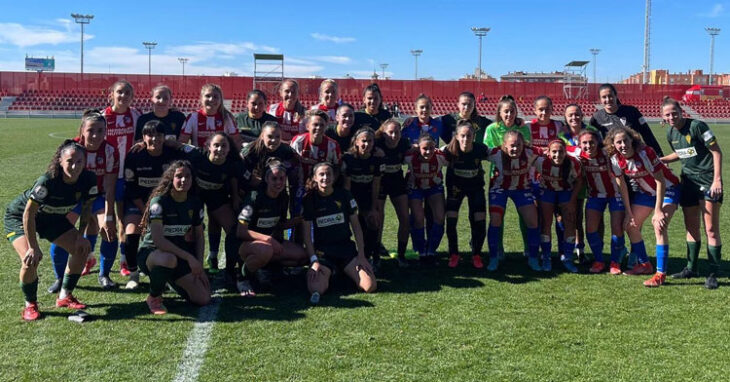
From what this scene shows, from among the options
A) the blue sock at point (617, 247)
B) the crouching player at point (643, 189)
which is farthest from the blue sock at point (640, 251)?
the blue sock at point (617, 247)

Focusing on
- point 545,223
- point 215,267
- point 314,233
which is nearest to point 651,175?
point 545,223

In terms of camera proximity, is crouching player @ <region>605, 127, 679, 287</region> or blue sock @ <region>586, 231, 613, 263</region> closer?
crouching player @ <region>605, 127, 679, 287</region>

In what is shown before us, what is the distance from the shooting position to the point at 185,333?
392cm

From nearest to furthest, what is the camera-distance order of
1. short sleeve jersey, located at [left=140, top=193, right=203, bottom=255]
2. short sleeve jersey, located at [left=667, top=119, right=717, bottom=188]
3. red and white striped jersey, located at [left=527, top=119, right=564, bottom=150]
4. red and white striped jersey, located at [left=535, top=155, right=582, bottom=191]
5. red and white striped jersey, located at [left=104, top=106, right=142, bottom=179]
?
1. short sleeve jersey, located at [left=140, top=193, right=203, bottom=255]
2. short sleeve jersey, located at [left=667, top=119, right=717, bottom=188]
3. red and white striped jersey, located at [left=104, top=106, right=142, bottom=179]
4. red and white striped jersey, located at [left=535, top=155, right=582, bottom=191]
5. red and white striped jersey, located at [left=527, top=119, right=564, bottom=150]

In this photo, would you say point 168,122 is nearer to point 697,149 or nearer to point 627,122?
point 627,122

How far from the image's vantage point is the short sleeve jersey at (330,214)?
17.0 ft

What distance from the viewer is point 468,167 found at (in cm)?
573

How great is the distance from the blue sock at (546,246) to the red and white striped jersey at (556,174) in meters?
0.49

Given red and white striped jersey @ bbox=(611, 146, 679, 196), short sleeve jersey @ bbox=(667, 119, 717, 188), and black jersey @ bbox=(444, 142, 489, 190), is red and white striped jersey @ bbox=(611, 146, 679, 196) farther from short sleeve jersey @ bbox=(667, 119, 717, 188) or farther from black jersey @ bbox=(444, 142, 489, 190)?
black jersey @ bbox=(444, 142, 489, 190)

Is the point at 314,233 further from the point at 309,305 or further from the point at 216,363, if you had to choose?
the point at 216,363

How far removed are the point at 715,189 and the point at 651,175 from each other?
516 millimetres

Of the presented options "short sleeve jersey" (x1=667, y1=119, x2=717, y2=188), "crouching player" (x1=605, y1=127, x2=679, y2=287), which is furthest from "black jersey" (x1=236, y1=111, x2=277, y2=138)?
"short sleeve jersey" (x1=667, y1=119, x2=717, y2=188)

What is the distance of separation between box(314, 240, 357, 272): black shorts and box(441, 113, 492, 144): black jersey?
2.04m

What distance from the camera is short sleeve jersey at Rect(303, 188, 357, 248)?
517 cm
